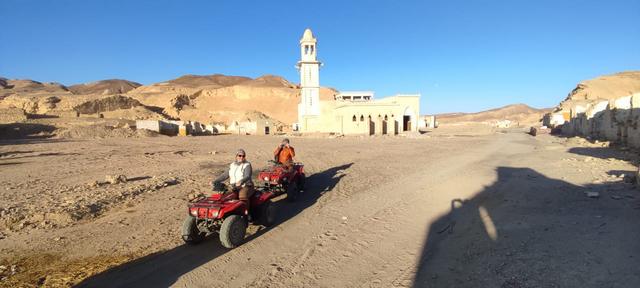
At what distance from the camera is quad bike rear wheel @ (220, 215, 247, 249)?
5352 mm

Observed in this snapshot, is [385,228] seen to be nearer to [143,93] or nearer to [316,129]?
[316,129]

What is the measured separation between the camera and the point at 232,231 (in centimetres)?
543

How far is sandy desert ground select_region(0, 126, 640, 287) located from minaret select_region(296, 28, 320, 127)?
1477 inches

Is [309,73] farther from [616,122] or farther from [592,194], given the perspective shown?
[592,194]

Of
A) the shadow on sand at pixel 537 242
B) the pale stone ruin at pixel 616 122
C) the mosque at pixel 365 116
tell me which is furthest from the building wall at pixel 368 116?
the shadow on sand at pixel 537 242

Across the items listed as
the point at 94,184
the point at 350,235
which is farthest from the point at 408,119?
the point at 350,235

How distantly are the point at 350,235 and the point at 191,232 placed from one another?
2.58 m

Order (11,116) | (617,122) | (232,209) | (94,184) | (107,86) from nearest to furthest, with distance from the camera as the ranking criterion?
(232,209), (94,184), (617,122), (11,116), (107,86)

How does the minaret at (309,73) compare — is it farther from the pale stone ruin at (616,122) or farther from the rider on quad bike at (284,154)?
the rider on quad bike at (284,154)

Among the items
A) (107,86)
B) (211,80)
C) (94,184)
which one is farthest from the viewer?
(211,80)

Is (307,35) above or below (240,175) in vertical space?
above

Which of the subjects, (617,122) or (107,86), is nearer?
(617,122)

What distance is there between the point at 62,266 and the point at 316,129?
125 feet

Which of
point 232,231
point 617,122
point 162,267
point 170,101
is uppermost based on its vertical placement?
point 170,101
